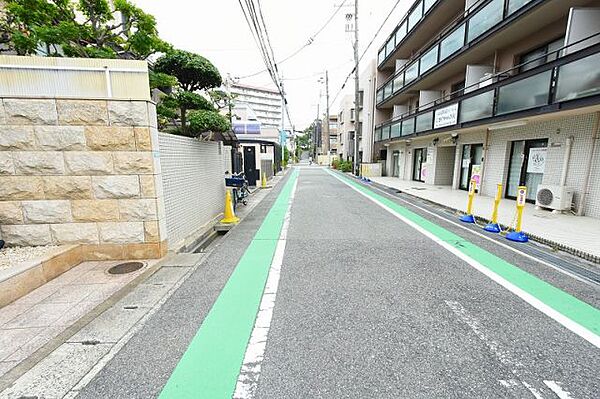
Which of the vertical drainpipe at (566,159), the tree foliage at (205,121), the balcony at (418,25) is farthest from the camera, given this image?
the balcony at (418,25)

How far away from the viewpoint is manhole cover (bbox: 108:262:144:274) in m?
3.72

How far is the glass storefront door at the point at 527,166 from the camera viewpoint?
8.34 m

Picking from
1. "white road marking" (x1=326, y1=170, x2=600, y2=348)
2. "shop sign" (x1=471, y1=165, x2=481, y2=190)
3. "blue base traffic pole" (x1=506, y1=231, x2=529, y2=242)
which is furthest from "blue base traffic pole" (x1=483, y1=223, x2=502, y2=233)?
"white road marking" (x1=326, y1=170, x2=600, y2=348)

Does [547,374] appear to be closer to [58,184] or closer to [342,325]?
[342,325]

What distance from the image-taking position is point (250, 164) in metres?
14.4

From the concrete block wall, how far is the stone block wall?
423 millimetres

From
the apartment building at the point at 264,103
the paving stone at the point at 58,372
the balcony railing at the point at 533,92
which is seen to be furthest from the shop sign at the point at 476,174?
the apartment building at the point at 264,103

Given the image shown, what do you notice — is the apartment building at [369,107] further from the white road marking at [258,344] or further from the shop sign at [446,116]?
the white road marking at [258,344]

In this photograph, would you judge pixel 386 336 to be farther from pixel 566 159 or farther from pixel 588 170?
pixel 566 159

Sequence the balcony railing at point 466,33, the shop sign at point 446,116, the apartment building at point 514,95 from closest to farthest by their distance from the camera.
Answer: the apartment building at point 514,95
the balcony railing at point 466,33
the shop sign at point 446,116

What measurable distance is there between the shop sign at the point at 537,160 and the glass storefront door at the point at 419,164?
285 inches

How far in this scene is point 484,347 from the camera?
2.32 metres

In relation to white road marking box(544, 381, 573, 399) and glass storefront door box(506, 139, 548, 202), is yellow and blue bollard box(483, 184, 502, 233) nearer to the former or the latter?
glass storefront door box(506, 139, 548, 202)

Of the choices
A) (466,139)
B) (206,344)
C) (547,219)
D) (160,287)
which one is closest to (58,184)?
(160,287)
